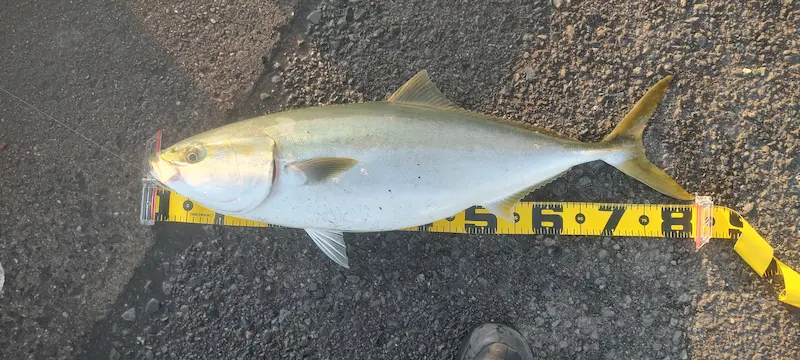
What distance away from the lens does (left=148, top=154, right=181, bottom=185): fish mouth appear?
1978 millimetres

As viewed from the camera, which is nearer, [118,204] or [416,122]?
[416,122]

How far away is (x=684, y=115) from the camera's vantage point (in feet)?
8.04

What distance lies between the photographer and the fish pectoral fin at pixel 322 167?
6.33 ft

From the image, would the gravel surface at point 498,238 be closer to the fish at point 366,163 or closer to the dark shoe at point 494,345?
the dark shoe at point 494,345

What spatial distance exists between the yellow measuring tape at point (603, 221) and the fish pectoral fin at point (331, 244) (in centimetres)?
47

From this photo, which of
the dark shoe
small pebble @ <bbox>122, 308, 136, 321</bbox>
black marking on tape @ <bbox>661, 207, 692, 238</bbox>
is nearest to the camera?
the dark shoe

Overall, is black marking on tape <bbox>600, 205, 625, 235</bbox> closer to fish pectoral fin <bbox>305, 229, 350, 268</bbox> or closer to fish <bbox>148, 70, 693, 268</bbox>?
fish <bbox>148, 70, 693, 268</bbox>

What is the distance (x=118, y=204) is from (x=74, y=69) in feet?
2.76

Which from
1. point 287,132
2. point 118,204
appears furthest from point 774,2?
point 118,204

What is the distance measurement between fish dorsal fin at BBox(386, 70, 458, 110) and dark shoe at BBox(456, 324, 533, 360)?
1219mm

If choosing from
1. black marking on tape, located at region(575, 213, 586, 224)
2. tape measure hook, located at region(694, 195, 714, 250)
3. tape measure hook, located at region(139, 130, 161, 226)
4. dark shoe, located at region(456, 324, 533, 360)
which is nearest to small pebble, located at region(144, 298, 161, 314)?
tape measure hook, located at region(139, 130, 161, 226)

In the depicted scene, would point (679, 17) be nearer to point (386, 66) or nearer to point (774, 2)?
point (774, 2)

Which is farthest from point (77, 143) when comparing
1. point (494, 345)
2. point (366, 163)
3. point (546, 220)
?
point (546, 220)

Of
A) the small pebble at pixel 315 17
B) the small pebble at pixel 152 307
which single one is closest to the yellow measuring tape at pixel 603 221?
the small pebble at pixel 152 307
